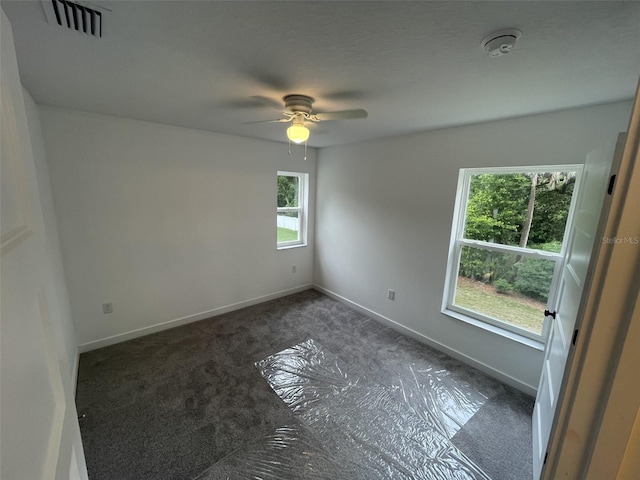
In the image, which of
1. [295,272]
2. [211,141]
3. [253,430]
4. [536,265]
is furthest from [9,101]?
[295,272]

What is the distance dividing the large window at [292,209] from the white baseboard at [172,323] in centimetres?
77

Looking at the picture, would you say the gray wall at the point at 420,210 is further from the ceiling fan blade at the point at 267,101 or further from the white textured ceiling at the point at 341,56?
the ceiling fan blade at the point at 267,101

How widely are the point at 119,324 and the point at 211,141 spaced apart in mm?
2160

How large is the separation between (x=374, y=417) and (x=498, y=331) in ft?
4.53

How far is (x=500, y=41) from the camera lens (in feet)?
3.47

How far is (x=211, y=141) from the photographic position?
2.98 meters

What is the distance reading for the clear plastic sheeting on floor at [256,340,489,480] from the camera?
63.9 inches

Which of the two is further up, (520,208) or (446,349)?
(520,208)

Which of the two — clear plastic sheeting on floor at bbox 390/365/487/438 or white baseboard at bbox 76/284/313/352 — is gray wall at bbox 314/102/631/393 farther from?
white baseboard at bbox 76/284/313/352

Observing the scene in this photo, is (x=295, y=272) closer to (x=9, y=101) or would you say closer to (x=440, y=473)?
(x=440, y=473)

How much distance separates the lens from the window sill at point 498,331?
2209 mm

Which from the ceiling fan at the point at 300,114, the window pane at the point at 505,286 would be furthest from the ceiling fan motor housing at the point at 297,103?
the window pane at the point at 505,286

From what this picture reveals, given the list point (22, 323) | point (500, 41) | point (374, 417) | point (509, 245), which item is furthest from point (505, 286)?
point (22, 323)

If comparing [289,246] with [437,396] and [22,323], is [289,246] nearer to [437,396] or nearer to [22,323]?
[437,396]
